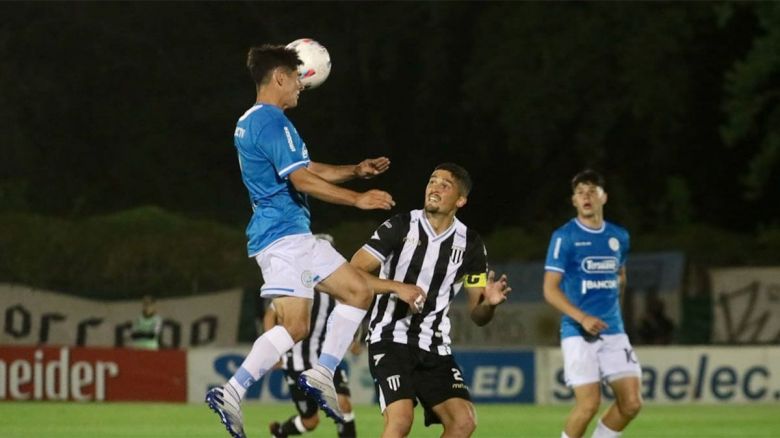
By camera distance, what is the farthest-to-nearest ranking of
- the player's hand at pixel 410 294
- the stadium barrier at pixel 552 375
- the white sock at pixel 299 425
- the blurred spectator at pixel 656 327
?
the blurred spectator at pixel 656 327
the stadium barrier at pixel 552 375
the white sock at pixel 299 425
the player's hand at pixel 410 294

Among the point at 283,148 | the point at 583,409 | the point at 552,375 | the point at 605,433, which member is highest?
the point at 283,148

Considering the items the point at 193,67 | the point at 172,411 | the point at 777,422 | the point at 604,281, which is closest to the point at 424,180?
the point at 193,67

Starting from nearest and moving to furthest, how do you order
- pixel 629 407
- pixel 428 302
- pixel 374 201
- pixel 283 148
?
pixel 374 201
pixel 283 148
pixel 428 302
pixel 629 407

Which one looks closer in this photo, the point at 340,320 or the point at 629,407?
the point at 340,320

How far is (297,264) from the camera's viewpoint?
9961 mm

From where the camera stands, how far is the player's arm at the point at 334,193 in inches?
364

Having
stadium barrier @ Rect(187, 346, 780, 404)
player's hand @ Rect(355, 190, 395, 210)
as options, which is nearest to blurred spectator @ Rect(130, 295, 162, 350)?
stadium barrier @ Rect(187, 346, 780, 404)

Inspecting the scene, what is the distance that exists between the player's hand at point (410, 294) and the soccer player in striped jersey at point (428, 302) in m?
0.21

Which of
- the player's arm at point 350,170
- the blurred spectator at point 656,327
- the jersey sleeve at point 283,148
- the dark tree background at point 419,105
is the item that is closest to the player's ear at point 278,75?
the jersey sleeve at point 283,148

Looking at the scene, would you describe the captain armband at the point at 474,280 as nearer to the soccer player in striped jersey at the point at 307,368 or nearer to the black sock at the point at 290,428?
the soccer player in striped jersey at the point at 307,368

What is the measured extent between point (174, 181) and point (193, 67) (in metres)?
2.65

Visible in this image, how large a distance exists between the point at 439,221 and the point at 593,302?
2.60 metres

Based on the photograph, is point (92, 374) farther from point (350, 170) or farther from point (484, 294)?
point (484, 294)

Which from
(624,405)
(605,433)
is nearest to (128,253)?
(605,433)
